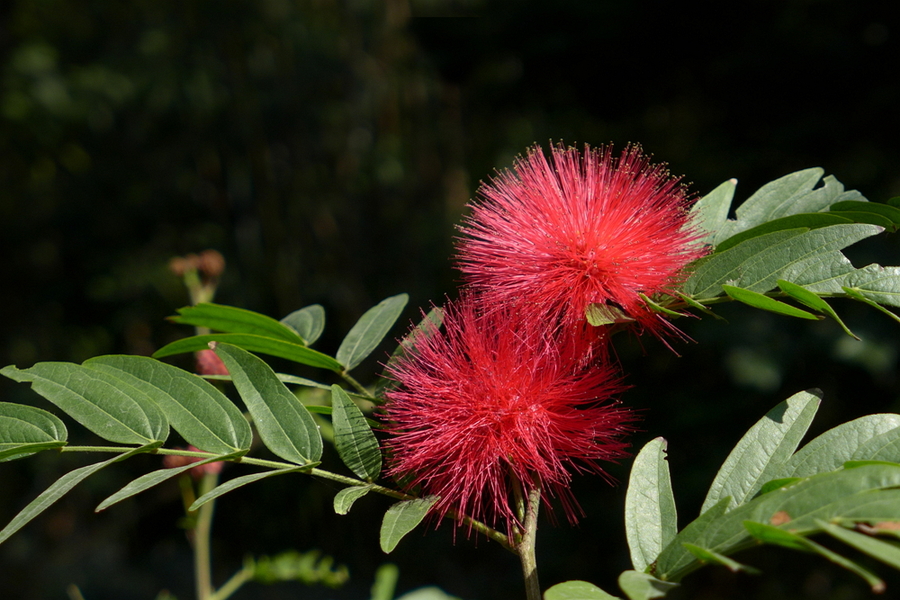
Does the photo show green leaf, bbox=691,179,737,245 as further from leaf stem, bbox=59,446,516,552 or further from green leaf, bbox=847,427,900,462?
leaf stem, bbox=59,446,516,552

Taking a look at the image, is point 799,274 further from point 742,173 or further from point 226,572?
point 226,572

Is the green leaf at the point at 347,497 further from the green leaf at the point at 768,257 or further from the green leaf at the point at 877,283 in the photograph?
the green leaf at the point at 877,283

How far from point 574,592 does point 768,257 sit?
0.50 meters

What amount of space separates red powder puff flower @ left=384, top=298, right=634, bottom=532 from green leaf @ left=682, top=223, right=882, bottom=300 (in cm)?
18

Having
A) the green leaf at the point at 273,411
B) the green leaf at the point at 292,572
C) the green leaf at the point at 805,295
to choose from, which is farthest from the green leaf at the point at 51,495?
the green leaf at the point at 292,572

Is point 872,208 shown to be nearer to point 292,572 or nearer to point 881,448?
point 881,448

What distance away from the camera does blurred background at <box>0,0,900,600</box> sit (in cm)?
426

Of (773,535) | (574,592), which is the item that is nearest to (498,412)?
(574,592)

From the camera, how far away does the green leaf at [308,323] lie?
4.25 feet

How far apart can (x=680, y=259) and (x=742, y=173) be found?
3.19m

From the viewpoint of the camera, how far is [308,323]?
4.33 ft

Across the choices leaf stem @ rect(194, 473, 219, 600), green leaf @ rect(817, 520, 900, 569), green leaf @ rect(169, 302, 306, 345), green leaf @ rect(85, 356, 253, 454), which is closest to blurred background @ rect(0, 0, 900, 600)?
leaf stem @ rect(194, 473, 219, 600)

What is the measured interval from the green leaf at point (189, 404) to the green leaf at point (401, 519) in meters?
0.21

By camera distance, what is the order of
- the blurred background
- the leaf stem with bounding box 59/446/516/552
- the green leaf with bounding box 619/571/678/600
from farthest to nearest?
1. the blurred background
2. the leaf stem with bounding box 59/446/516/552
3. the green leaf with bounding box 619/571/678/600
